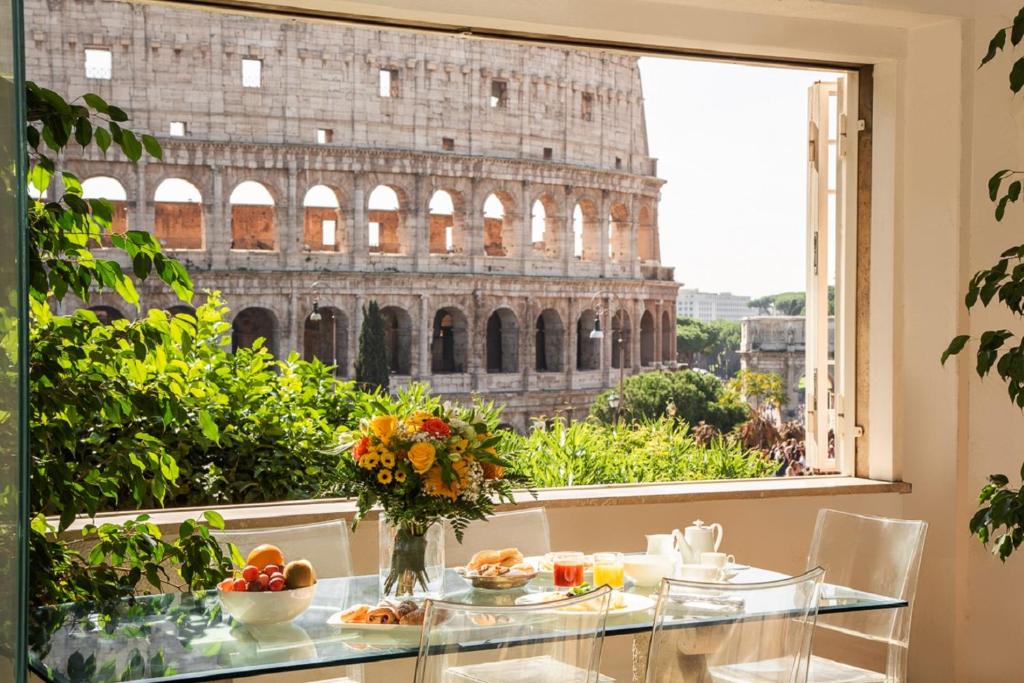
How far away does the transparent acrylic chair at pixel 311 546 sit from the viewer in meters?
3.12

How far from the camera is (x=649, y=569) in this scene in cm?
307

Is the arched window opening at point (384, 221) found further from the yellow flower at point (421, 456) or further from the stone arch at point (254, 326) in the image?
the yellow flower at point (421, 456)

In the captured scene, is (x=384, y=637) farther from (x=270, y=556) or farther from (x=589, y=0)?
(x=589, y=0)

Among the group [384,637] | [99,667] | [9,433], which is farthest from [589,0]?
[9,433]

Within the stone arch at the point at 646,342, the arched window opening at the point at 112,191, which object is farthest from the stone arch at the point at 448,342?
the arched window opening at the point at 112,191

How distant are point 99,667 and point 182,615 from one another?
1.34 ft


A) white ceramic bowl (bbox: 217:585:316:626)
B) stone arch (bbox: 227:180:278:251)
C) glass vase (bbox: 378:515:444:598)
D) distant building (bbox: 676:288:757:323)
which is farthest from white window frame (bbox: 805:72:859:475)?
stone arch (bbox: 227:180:278:251)

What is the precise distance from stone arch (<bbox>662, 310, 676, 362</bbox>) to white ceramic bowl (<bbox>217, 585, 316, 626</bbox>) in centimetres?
2834

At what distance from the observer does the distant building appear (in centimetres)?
2157

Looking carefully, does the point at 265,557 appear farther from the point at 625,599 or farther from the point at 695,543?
the point at 695,543

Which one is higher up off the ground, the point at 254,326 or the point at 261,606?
the point at 254,326

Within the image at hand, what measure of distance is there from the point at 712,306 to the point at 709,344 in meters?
2.53

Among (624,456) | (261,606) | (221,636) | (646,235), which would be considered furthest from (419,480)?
(646,235)

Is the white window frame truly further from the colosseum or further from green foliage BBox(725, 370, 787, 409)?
the colosseum
